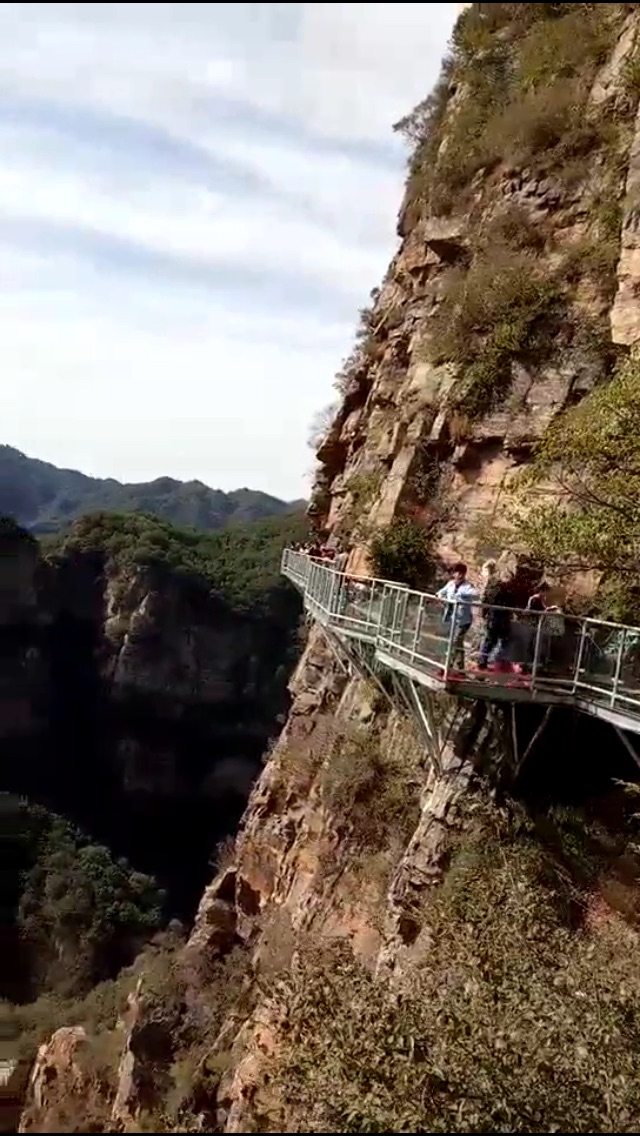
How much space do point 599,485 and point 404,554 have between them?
18.2ft

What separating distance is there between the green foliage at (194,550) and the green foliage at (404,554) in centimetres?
5182

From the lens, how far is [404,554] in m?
14.5

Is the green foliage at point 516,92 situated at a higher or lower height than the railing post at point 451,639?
higher

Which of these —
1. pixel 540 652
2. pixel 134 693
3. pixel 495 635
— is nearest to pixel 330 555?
pixel 495 635

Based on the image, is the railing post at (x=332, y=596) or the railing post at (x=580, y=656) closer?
the railing post at (x=580, y=656)

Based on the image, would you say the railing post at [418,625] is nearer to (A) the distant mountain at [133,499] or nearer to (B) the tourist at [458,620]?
(B) the tourist at [458,620]

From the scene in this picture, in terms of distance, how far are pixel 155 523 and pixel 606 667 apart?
68302mm

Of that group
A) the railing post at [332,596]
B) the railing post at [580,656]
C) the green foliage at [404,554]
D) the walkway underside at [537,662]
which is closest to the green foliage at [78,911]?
the railing post at [332,596]

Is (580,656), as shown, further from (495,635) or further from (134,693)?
(134,693)

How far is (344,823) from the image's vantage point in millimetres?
13148

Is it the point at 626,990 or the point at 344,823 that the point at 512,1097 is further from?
the point at 344,823

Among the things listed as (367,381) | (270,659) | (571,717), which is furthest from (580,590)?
(270,659)

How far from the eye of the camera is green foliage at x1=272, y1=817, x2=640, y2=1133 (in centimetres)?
512

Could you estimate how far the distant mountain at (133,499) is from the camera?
408 ft
